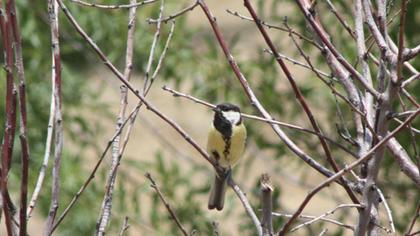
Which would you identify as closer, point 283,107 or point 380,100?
point 380,100

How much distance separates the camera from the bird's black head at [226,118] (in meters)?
2.97

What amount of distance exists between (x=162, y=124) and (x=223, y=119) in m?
9.48

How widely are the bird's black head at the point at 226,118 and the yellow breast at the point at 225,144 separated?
0.8 inches

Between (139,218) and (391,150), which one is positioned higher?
(139,218)

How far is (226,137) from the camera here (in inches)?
122

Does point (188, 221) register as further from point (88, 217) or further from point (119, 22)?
point (119, 22)

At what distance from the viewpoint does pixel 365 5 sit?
2.06m

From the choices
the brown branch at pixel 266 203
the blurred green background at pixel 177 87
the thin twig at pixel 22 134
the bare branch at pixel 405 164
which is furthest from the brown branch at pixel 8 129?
the blurred green background at pixel 177 87

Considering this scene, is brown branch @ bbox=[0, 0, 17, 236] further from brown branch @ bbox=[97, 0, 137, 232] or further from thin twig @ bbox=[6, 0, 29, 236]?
brown branch @ bbox=[97, 0, 137, 232]

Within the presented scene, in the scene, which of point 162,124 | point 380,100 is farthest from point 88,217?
point 162,124

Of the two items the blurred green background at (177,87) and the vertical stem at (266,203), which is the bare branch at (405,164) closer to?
the vertical stem at (266,203)

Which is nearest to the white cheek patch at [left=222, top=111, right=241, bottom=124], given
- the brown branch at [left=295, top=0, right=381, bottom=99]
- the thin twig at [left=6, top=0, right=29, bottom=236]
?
the brown branch at [left=295, top=0, right=381, bottom=99]

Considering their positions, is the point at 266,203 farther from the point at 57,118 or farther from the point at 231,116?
the point at 231,116

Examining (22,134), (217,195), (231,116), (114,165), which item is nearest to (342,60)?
(114,165)
